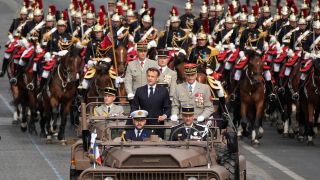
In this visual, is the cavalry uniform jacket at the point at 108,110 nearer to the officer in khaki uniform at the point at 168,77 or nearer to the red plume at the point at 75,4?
the officer in khaki uniform at the point at 168,77

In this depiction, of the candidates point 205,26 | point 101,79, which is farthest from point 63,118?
point 205,26

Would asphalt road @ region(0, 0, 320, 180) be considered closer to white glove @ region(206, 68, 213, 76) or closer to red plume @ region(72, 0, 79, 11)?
white glove @ region(206, 68, 213, 76)

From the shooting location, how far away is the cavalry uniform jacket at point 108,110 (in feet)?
77.9

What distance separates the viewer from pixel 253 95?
34.6m

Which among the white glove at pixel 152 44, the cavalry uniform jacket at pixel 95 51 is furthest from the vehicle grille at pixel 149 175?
the white glove at pixel 152 44

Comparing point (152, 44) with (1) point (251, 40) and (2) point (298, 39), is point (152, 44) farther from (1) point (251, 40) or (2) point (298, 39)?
(2) point (298, 39)

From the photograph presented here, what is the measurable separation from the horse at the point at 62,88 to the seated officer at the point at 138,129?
1295cm

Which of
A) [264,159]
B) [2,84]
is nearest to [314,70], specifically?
[264,159]

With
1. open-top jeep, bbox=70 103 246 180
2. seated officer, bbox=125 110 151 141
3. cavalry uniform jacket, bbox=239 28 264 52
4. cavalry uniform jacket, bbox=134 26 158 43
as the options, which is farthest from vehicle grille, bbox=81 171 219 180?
cavalry uniform jacket, bbox=134 26 158 43

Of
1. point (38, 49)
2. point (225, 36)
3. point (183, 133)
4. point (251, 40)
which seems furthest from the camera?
point (225, 36)

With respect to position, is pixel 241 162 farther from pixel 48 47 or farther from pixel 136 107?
pixel 48 47

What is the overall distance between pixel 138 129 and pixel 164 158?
1839 millimetres

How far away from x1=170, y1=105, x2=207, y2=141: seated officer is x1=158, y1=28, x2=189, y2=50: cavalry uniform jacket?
17.6m

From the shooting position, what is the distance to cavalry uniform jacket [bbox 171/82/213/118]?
22453 millimetres
